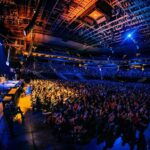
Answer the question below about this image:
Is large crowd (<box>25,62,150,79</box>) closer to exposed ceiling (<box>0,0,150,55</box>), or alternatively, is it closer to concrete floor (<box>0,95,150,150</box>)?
exposed ceiling (<box>0,0,150,55</box>)

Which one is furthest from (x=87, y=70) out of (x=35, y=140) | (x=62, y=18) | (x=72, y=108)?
(x=35, y=140)

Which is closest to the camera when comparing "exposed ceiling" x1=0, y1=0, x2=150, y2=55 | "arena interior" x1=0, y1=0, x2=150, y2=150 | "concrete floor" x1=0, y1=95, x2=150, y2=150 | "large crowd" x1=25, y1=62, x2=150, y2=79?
"concrete floor" x1=0, y1=95, x2=150, y2=150

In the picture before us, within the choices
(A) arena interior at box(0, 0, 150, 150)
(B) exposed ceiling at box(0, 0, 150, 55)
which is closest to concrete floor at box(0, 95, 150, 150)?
(A) arena interior at box(0, 0, 150, 150)

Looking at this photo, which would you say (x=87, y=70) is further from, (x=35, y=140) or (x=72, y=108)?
(x=35, y=140)

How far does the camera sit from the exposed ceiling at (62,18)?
8.65 metres

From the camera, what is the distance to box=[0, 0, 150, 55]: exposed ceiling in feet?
28.4

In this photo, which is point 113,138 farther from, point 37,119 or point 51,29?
point 51,29

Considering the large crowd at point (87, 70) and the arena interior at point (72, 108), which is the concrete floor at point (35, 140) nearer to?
the arena interior at point (72, 108)

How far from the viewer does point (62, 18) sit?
1090cm

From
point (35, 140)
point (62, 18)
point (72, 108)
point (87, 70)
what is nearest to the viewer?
point (35, 140)

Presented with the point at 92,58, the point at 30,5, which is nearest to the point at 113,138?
the point at 30,5

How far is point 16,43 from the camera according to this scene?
12523mm

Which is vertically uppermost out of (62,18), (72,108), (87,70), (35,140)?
(62,18)

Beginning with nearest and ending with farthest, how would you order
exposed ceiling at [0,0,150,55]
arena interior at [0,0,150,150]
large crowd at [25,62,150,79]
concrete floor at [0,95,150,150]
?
concrete floor at [0,95,150,150] → arena interior at [0,0,150,150] → exposed ceiling at [0,0,150,55] → large crowd at [25,62,150,79]
